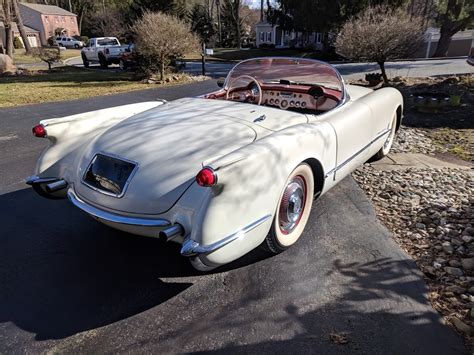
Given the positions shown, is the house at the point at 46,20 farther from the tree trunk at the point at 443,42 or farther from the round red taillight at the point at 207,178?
the round red taillight at the point at 207,178

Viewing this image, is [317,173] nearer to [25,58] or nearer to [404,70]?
[404,70]

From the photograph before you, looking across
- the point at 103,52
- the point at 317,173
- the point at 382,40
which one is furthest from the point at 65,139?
the point at 103,52

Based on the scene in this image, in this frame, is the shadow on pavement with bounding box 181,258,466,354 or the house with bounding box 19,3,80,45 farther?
the house with bounding box 19,3,80,45

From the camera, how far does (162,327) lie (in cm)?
211

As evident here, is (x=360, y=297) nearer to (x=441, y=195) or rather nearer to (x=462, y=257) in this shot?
(x=462, y=257)

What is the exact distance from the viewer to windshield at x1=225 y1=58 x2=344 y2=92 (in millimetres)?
3939

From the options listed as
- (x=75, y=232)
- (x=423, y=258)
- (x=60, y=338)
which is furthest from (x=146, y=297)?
(x=423, y=258)

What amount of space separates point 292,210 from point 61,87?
12.7 m

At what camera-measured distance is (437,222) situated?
3195 mm

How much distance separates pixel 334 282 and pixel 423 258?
0.81m

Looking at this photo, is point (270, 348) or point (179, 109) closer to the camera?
point (270, 348)

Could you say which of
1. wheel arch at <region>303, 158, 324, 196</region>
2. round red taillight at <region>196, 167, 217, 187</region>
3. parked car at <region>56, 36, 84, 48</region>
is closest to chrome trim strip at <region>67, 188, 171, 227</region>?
round red taillight at <region>196, 167, 217, 187</region>

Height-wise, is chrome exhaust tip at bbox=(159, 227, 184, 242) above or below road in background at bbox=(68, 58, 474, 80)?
above

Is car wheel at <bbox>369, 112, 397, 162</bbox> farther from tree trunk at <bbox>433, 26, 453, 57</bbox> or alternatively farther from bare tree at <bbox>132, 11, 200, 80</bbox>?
tree trunk at <bbox>433, 26, 453, 57</bbox>
